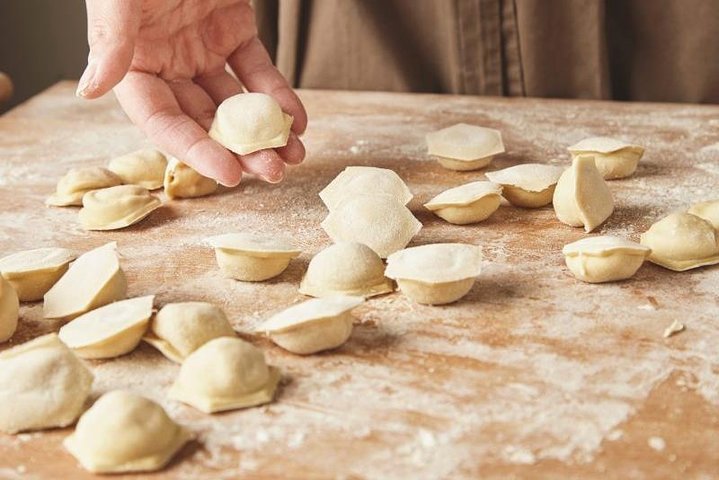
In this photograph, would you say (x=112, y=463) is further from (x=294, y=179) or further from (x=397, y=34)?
(x=397, y=34)

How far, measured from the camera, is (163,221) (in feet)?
4.71

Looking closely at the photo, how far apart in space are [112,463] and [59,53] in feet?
8.14

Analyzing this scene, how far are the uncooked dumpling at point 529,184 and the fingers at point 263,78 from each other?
Answer: 1.13 feet

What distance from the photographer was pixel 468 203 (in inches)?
52.9

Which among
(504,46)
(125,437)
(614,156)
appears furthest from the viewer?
(504,46)

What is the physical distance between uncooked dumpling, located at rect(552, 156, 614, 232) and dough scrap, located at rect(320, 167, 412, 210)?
227 millimetres

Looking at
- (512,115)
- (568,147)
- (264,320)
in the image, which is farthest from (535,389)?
(512,115)

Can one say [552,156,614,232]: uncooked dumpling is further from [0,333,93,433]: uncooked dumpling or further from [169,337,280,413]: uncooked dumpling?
[0,333,93,433]: uncooked dumpling

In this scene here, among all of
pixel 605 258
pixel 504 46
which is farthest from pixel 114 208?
pixel 504 46

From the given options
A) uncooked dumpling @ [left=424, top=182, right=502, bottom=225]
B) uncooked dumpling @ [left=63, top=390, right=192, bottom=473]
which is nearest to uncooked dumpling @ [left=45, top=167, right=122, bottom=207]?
uncooked dumpling @ [left=424, top=182, right=502, bottom=225]

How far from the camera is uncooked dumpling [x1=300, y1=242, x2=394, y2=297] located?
3.82 feet

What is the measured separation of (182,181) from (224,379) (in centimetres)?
61

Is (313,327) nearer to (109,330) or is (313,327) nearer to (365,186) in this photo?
(109,330)

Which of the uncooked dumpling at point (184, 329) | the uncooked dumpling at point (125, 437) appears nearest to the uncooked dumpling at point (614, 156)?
the uncooked dumpling at point (184, 329)
